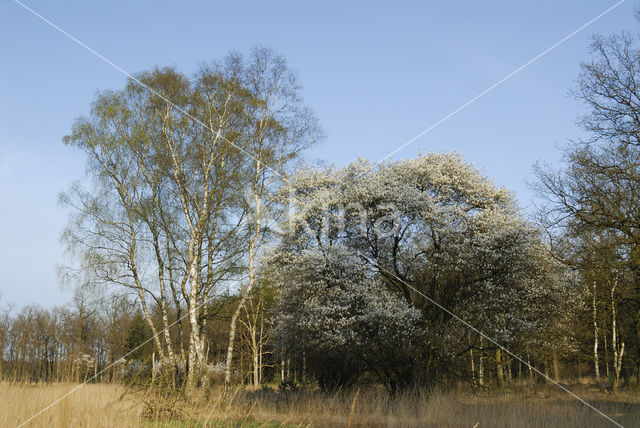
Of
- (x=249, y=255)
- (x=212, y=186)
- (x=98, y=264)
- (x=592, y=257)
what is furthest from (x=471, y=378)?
(x=98, y=264)

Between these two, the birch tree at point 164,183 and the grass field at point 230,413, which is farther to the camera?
the birch tree at point 164,183

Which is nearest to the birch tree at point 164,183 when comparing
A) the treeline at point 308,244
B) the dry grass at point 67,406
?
the treeline at point 308,244

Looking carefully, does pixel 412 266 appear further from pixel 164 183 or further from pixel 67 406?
pixel 67 406

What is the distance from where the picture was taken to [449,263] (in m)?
19.5

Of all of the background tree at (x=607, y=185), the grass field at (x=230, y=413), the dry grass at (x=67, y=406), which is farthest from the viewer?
the background tree at (x=607, y=185)

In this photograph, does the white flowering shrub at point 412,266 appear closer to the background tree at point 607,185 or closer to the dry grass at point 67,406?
the background tree at point 607,185

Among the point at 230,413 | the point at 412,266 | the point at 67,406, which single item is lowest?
the point at 230,413

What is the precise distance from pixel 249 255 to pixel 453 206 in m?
8.68

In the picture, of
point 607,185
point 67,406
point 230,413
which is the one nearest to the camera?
point 67,406

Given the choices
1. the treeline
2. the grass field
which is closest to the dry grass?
the grass field

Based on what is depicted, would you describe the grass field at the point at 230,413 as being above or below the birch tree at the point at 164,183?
below

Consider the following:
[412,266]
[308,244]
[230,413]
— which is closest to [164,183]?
[308,244]

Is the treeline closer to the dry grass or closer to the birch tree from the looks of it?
the birch tree

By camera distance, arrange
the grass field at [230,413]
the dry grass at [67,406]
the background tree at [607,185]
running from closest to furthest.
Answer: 1. the dry grass at [67,406]
2. the grass field at [230,413]
3. the background tree at [607,185]
